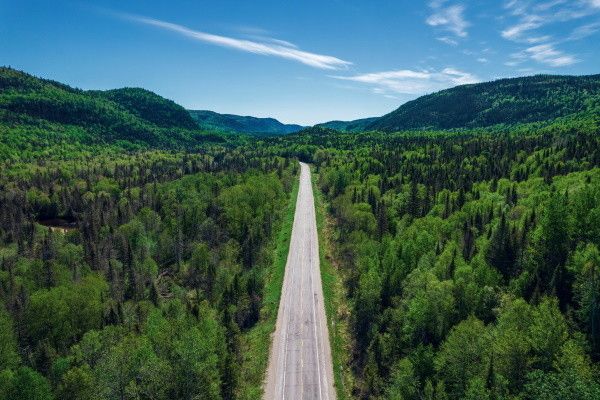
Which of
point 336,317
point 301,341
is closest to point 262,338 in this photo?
point 301,341

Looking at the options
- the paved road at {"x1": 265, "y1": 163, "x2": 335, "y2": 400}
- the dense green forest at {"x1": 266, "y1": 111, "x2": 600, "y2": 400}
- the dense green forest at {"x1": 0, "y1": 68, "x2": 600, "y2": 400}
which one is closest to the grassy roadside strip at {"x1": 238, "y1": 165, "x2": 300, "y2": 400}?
the dense green forest at {"x1": 0, "y1": 68, "x2": 600, "y2": 400}

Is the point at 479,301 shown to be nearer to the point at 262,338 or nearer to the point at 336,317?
the point at 336,317

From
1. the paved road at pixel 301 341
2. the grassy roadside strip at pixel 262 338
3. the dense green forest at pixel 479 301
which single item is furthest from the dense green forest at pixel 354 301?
the paved road at pixel 301 341

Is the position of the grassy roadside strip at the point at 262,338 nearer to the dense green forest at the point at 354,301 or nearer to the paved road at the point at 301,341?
the dense green forest at the point at 354,301

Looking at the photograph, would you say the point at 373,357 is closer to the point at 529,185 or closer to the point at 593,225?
the point at 593,225

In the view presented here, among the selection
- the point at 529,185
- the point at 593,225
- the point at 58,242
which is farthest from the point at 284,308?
the point at 529,185

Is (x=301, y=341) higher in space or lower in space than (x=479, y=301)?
lower
